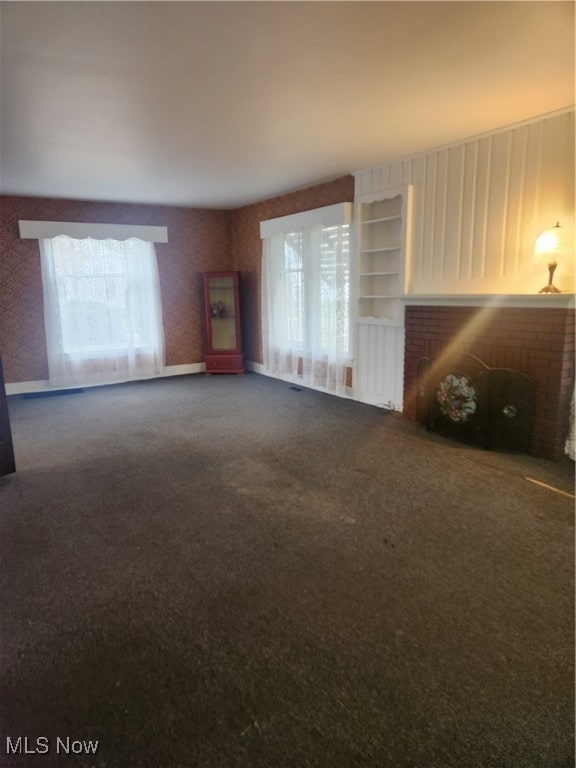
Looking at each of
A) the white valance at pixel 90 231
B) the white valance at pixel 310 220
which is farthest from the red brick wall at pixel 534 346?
the white valance at pixel 90 231

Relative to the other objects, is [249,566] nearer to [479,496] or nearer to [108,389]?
[479,496]

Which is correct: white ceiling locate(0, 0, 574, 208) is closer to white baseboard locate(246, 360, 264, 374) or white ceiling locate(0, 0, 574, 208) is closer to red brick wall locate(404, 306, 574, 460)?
red brick wall locate(404, 306, 574, 460)

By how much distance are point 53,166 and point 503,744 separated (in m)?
4.89

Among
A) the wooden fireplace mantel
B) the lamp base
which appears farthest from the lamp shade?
the wooden fireplace mantel

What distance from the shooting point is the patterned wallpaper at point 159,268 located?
5590mm

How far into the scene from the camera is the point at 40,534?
8.18ft

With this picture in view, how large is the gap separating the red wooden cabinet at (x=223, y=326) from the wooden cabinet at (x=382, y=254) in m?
2.39

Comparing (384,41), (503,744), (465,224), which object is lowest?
(503,744)

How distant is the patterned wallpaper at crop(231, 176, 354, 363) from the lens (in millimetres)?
5691

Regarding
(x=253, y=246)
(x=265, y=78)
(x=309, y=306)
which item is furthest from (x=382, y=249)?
(x=253, y=246)

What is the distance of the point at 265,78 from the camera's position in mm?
2463

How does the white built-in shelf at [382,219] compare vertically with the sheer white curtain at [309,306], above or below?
above

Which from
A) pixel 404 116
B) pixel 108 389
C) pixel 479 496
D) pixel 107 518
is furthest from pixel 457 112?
pixel 108 389

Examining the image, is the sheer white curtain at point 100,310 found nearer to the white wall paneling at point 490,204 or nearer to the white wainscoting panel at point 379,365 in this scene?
the white wainscoting panel at point 379,365
